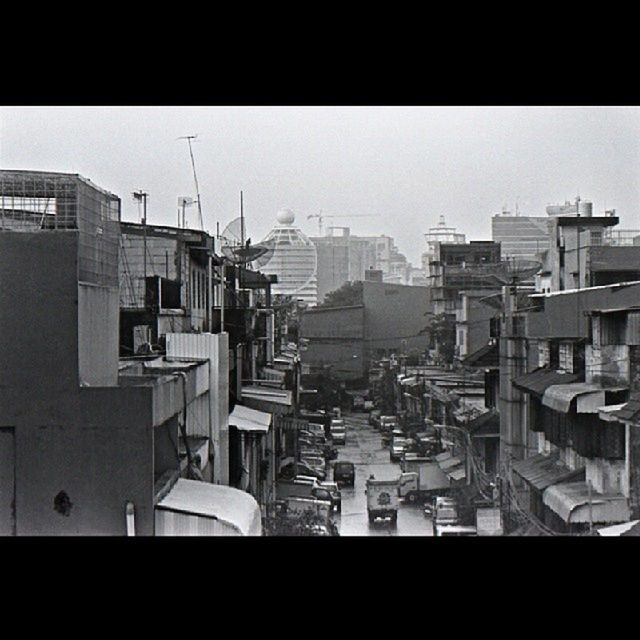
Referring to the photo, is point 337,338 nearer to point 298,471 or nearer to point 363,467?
point 363,467

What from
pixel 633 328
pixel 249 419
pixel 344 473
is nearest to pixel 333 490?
pixel 344 473

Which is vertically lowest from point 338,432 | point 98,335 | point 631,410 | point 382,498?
point 382,498

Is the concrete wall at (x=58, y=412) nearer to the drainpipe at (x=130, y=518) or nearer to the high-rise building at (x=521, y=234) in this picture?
the drainpipe at (x=130, y=518)

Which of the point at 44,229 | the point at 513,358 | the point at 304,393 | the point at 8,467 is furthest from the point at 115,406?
the point at 513,358

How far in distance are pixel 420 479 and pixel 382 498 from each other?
18 cm

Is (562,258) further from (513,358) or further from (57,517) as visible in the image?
(57,517)

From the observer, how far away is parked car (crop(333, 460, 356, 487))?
147 inches

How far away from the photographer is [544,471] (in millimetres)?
3801

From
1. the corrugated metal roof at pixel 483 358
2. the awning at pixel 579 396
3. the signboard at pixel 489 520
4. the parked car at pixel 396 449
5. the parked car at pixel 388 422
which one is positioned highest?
the corrugated metal roof at pixel 483 358

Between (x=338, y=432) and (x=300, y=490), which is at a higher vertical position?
(x=338, y=432)

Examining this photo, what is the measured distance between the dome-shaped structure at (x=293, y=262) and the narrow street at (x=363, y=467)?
1.67 feet

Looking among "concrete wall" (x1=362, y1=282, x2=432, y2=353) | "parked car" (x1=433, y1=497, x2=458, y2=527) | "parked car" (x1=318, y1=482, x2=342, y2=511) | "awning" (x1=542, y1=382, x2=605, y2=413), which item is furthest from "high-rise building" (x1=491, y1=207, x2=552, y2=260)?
"parked car" (x1=318, y1=482, x2=342, y2=511)

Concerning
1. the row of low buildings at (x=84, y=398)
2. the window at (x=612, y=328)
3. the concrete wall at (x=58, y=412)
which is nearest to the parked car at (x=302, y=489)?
the row of low buildings at (x=84, y=398)

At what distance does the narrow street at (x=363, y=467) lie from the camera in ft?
11.6
